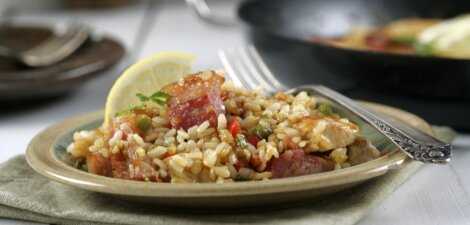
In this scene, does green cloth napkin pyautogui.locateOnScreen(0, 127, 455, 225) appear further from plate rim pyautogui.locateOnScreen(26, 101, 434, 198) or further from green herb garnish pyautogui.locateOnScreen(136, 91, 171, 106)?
green herb garnish pyautogui.locateOnScreen(136, 91, 171, 106)

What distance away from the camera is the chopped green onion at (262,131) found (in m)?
1.96

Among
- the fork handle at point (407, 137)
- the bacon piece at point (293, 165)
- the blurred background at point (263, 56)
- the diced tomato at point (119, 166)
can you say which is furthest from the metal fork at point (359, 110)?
the diced tomato at point (119, 166)

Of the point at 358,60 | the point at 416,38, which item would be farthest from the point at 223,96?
the point at 416,38

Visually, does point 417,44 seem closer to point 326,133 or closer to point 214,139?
point 326,133

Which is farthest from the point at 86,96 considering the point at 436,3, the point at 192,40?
the point at 436,3

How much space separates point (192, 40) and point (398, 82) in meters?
2.25

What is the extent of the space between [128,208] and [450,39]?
1777 millimetres

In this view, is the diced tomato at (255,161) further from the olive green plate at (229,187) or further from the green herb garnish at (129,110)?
the green herb garnish at (129,110)

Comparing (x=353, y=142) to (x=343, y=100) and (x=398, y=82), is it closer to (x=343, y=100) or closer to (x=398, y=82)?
(x=343, y=100)

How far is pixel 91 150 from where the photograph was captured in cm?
200

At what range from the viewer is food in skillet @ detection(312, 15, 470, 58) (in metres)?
3.19

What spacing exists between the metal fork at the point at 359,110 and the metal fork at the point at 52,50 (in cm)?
88

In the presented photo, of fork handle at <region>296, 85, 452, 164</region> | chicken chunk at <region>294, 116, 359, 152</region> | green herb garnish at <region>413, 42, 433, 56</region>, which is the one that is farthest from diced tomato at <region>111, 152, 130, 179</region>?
green herb garnish at <region>413, 42, 433, 56</region>

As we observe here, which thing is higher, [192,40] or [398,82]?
[398,82]
